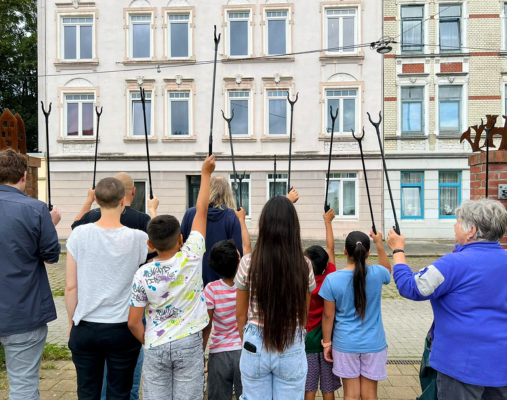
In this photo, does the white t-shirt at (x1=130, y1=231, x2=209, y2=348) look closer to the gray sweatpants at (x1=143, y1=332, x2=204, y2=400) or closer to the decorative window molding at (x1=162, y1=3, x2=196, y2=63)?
the gray sweatpants at (x1=143, y1=332, x2=204, y2=400)

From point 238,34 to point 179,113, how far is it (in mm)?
4130

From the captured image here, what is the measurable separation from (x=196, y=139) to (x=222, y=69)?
3.09m

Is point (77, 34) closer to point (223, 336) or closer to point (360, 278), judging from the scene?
point (223, 336)

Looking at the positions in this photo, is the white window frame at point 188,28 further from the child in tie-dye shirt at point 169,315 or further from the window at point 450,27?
the child in tie-dye shirt at point 169,315

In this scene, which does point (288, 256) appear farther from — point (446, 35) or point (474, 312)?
point (446, 35)

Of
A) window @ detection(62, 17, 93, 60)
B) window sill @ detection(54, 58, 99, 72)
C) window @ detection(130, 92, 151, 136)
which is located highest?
window @ detection(62, 17, 93, 60)

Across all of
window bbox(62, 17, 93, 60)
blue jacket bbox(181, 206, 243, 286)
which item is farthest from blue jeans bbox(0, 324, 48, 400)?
window bbox(62, 17, 93, 60)

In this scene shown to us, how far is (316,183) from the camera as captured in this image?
16.9 meters

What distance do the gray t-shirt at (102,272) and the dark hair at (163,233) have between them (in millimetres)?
340

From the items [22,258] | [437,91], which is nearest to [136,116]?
[437,91]

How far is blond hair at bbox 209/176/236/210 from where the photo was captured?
379 cm

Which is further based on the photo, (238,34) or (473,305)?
(238,34)

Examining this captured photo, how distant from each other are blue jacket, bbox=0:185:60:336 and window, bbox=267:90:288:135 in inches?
577

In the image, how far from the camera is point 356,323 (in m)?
2.98
